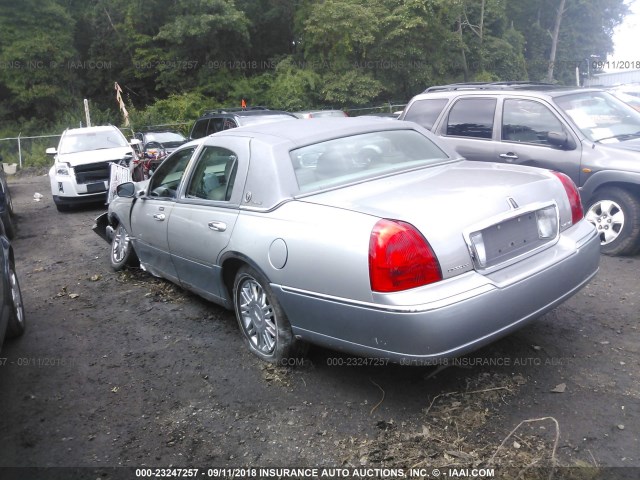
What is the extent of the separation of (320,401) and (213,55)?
29.5m

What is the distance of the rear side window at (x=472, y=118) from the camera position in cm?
711

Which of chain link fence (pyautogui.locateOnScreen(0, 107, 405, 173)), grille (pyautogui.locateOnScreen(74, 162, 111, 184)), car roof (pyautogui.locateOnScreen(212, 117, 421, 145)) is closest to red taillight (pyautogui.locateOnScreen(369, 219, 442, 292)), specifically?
car roof (pyautogui.locateOnScreen(212, 117, 421, 145))

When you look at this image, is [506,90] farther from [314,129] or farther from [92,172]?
[92,172]

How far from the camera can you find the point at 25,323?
547cm

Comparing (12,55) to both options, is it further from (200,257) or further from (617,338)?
(617,338)

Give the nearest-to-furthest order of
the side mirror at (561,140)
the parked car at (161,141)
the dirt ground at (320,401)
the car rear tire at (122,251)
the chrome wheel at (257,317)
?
the dirt ground at (320,401) → the chrome wheel at (257,317) → the side mirror at (561,140) → the car rear tire at (122,251) → the parked car at (161,141)

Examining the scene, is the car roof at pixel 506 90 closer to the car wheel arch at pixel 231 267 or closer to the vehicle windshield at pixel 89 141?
the car wheel arch at pixel 231 267

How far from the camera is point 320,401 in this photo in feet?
12.1

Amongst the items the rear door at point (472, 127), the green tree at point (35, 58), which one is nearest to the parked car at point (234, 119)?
the rear door at point (472, 127)

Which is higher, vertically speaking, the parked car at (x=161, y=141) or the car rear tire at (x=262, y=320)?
the parked car at (x=161, y=141)

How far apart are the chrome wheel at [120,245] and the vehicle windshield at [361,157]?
319 centimetres

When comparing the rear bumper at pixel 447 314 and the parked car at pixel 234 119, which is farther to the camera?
the parked car at pixel 234 119

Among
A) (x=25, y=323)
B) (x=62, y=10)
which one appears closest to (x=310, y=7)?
(x=62, y=10)

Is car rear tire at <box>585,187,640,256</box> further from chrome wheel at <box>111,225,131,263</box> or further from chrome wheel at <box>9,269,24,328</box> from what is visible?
chrome wheel at <box>9,269,24,328</box>
